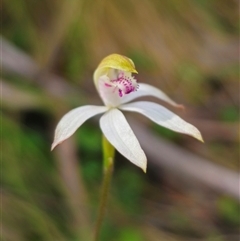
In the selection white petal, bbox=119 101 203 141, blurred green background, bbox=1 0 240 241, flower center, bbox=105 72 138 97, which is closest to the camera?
white petal, bbox=119 101 203 141

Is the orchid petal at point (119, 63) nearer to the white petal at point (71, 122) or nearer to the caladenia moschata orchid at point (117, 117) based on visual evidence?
the caladenia moschata orchid at point (117, 117)

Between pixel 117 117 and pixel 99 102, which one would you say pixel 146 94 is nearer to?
pixel 117 117

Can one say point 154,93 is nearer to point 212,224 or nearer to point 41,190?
point 41,190

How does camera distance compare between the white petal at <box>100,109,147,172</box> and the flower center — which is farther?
the flower center

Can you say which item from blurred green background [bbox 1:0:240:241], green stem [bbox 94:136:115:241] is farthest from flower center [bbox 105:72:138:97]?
blurred green background [bbox 1:0:240:241]

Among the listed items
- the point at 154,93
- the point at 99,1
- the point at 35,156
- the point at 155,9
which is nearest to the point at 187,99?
the point at 155,9

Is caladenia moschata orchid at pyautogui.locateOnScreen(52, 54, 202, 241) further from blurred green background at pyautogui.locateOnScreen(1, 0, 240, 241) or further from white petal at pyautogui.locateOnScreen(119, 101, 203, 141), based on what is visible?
blurred green background at pyautogui.locateOnScreen(1, 0, 240, 241)

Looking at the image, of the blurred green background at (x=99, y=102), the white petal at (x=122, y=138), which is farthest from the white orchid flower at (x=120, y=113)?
the blurred green background at (x=99, y=102)

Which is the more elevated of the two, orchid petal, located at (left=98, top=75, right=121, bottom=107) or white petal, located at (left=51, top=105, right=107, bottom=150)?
orchid petal, located at (left=98, top=75, right=121, bottom=107)
